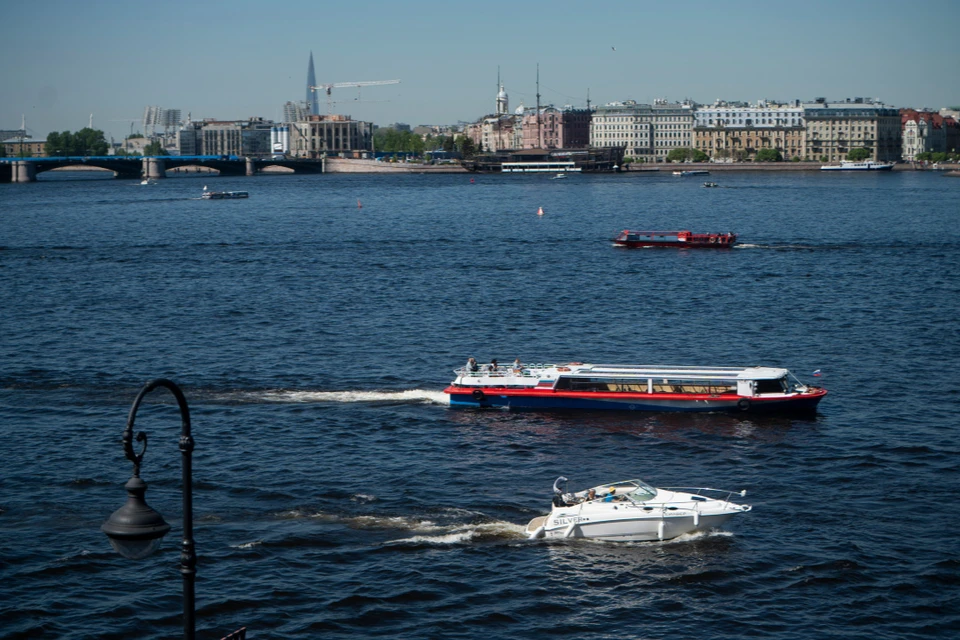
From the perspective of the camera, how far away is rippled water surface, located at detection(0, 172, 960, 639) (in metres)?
29.1

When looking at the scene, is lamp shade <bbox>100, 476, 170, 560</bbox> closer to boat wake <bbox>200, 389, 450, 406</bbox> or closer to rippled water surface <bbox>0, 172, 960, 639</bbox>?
rippled water surface <bbox>0, 172, 960, 639</bbox>

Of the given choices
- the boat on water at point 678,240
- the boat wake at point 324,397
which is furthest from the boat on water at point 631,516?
the boat on water at point 678,240

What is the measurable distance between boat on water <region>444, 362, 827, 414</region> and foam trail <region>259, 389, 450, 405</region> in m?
0.88

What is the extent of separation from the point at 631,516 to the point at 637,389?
1501cm

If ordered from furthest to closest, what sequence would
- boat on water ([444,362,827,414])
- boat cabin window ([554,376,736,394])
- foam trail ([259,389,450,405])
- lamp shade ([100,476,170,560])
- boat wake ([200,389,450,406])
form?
foam trail ([259,389,450,405])
boat wake ([200,389,450,406])
boat cabin window ([554,376,736,394])
boat on water ([444,362,827,414])
lamp shade ([100,476,170,560])

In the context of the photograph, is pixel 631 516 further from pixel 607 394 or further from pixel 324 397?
pixel 324 397

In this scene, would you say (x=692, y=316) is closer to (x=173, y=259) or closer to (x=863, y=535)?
(x=863, y=535)

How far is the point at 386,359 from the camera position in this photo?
56.6m

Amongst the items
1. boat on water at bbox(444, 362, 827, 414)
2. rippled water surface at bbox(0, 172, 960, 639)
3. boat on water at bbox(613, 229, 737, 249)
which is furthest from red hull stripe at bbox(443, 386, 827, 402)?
boat on water at bbox(613, 229, 737, 249)

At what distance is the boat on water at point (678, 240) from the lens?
109 metres

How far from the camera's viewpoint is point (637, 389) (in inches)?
1849

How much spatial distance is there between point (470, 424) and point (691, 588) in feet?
54.9

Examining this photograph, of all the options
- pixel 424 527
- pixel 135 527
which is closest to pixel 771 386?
pixel 424 527

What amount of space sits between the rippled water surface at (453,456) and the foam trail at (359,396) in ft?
0.58
